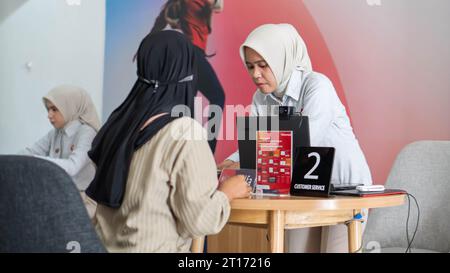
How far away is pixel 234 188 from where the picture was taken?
202cm

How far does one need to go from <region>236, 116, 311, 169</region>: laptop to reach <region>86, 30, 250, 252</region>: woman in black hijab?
0.63 meters

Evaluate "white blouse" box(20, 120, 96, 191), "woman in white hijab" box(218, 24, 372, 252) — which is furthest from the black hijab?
"white blouse" box(20, 120, 96, 191)

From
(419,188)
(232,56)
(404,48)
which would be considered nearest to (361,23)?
(404,48)

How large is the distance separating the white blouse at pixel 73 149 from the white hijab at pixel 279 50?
1.33 meters

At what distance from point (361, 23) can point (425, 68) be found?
56 cm

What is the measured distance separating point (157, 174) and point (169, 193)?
0.27 feet

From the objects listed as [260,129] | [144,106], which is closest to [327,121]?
[260,129]

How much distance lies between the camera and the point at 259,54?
3.00 m

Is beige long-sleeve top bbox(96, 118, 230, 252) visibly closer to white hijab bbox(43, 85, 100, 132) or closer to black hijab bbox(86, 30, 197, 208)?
black hijab bbox(86, 30, 197, 208)

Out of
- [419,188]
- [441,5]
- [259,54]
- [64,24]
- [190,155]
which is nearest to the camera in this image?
[190,155]

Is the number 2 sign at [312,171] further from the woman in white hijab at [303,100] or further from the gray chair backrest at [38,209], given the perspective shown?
the gray chair backrest at [38,209]

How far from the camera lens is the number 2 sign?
7.18ft

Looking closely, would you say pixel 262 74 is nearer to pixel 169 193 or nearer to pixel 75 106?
pixel 169 193
